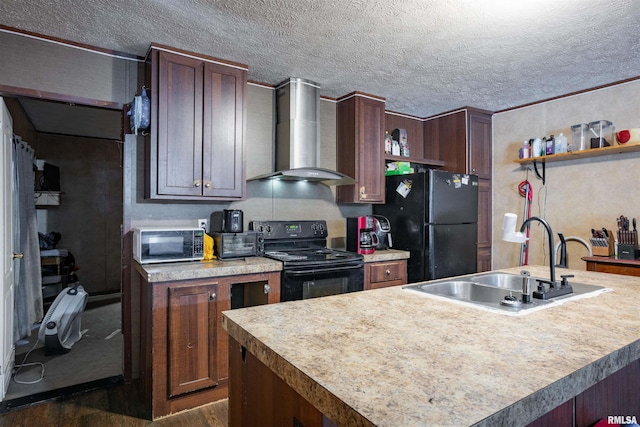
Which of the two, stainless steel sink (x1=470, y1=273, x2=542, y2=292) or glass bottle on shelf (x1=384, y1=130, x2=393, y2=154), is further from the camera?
glass bottle on shelf (x1=384, y1=130, x2=393, y2=154)

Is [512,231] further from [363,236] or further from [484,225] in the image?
[484,225]

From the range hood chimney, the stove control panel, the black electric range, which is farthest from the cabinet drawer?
the range hood chimney

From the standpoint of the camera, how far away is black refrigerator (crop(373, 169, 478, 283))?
344 cm

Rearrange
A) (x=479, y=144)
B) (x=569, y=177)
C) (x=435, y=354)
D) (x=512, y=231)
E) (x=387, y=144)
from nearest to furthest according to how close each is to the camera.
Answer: (x=435, y=354) → (x=512, y=231) → (x=569, y=177) → (x=387, y=144) → (x=479, y=144)

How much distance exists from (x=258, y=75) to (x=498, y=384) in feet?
9.51

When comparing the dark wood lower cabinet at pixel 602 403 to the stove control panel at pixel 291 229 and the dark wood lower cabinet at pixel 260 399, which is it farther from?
the stove control panel at pixel 291 229

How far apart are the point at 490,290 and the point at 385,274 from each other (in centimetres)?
144

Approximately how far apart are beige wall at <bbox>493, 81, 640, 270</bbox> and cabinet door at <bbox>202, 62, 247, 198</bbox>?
290cm

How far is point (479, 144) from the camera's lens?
4.13 meters

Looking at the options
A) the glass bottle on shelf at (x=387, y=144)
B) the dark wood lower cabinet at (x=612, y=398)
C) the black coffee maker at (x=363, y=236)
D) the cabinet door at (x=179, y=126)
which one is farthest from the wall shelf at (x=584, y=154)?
the cabinet door at (x=179, y=126)

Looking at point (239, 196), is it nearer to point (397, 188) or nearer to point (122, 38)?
point (122, 38)

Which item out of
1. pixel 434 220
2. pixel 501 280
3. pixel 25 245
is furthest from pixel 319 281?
pixel 25 245

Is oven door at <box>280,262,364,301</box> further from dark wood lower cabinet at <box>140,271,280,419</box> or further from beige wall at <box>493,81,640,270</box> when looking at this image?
beige wall at <box>493,81,640,270</box>

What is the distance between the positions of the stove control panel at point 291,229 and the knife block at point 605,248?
7.59ft
